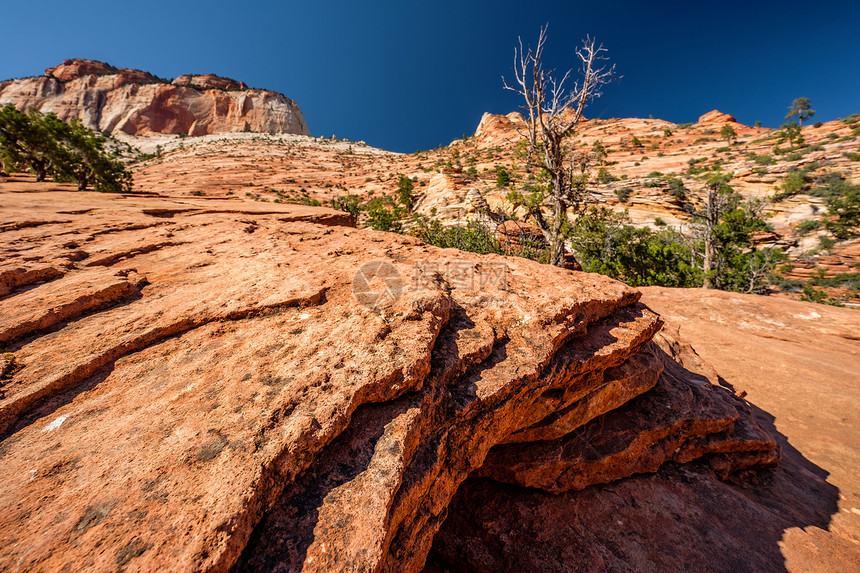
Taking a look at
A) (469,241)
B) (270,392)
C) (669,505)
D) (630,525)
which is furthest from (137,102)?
(669,505)

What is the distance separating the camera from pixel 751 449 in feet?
14.4

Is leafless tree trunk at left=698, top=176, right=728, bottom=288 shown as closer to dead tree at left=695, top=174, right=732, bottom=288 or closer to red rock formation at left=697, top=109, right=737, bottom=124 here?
dead tree at left=695, top=174, right=732, bottom=288

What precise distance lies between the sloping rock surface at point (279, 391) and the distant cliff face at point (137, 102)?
84982 millimetres

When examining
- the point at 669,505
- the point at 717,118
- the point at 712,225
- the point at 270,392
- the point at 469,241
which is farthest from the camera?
the point at 717,118

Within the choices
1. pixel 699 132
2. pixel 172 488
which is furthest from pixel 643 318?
pixel 699 132

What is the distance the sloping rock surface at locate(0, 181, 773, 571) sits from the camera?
149 centimetres

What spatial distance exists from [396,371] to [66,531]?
67.3 inches

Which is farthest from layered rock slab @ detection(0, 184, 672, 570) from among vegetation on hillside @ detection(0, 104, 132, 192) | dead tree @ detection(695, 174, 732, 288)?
Answer: dead tree @ detection(695, 174, 732, 288)

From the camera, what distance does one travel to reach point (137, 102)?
66.1 metres

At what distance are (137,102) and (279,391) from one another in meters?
98.3

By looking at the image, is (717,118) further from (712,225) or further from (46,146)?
(46,146)

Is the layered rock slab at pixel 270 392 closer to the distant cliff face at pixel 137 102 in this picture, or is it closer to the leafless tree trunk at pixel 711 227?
the leafless tree trunk at pixel 711 227

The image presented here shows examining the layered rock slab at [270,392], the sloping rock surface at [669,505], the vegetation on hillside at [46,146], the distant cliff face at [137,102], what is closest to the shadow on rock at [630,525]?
the sloping rock surface at [669,505]

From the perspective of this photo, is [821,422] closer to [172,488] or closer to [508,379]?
[508,379]
